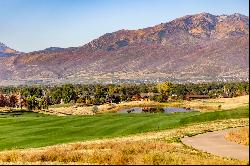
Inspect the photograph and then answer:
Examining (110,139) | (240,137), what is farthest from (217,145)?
(110,139)

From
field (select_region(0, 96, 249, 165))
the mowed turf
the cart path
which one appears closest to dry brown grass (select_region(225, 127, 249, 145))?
the cart path

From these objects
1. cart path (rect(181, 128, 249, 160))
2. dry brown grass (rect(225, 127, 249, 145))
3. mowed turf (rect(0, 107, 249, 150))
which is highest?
dry brown grass (rect(225, 127, 249, 145))

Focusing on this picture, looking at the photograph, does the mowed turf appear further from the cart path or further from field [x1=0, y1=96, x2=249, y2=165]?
the cart path

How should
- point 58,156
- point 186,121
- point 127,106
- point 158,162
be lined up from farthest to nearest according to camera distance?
point 127,106 → point 186,121 → point 58,156 → point 158,162

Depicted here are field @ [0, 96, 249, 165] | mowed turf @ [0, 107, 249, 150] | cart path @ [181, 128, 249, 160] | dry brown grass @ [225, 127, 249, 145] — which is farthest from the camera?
mowed turf @ [0, 107, 249, 150]

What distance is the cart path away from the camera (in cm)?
2901

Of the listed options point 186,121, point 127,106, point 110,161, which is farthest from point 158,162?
point 127,106

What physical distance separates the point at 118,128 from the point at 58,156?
1556 inches

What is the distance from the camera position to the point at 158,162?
77.0 ft

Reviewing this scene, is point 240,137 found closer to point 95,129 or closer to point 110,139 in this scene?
point 110,139

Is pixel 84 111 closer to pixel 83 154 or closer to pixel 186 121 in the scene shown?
pixel 186 121

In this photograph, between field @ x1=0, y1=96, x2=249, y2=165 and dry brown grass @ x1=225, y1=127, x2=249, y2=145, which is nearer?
field @ x1=0, y1=96, x2=249, y2=165

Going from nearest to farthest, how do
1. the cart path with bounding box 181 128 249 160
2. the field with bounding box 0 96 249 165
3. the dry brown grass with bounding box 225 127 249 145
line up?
the field with bounding box 0 96 249 165 → the cart path with bounding box 181 128 249 160 → the dry brown grass with bounding box 225 127 249 145

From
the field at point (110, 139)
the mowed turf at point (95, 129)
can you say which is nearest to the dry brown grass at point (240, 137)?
the field at point (110, 139)
